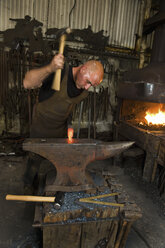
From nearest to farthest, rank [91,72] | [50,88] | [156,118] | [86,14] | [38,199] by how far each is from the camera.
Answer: [38,199]
[91,72]
[50,88]
[156,118]
[86,14]

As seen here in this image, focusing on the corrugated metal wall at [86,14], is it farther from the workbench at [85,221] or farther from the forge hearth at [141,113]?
the workbench at [85,221]

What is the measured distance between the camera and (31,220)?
2.30 m

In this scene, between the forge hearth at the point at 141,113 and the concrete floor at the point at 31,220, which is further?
the forge hearth at the point at 141,113

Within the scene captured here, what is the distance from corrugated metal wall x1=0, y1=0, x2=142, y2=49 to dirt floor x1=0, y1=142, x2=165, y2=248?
125 inches

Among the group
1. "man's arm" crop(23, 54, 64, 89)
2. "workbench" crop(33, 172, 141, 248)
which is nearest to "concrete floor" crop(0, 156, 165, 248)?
"workbench" crop(33, 172, 141, 248)

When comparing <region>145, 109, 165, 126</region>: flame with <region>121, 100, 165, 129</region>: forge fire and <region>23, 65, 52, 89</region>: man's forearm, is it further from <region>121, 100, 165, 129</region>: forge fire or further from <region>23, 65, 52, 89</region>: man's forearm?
<region>23, 65, 52, 89</region>: man's forearm

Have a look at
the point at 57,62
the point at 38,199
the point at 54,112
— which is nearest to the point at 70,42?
the point at 54,112

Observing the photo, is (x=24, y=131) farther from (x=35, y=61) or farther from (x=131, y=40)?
(x=131, y=40)

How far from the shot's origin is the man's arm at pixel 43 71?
1616 millimetres

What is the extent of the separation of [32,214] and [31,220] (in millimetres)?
104

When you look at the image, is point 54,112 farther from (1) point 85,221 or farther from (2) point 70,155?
(1) point 85,221

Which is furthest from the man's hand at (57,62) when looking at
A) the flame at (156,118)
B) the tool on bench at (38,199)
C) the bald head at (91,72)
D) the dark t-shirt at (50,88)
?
the flame at (156,118)

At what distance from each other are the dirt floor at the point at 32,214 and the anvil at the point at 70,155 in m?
0.83

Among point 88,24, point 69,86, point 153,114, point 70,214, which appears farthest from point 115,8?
point 70,214
